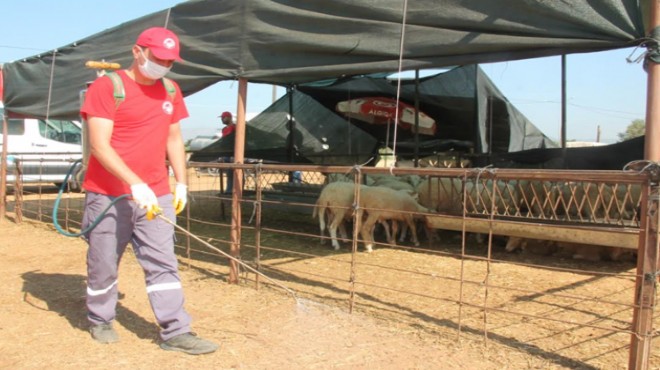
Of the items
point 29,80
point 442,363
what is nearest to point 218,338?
point 442,363

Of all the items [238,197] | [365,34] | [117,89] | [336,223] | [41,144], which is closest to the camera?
[117,89]

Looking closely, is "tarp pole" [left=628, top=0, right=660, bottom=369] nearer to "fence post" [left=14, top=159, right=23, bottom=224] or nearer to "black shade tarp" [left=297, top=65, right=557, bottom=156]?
"black shade tarp" [left=297, top=65, right=557, bottom=156]

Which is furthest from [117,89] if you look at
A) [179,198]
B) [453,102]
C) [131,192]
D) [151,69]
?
[453,102]

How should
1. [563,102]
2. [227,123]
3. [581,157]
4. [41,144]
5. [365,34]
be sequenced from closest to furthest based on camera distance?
[365,34] < [581,157] < [563,102] < [227,123] < [41,144]

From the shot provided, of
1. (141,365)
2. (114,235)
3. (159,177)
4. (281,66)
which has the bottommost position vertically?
(141,365)

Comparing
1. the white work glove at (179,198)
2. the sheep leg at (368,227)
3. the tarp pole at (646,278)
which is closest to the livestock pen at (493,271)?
the tarp pole at (646,278)

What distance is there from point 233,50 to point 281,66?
567 mm

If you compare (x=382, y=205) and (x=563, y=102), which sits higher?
(x=563, y=102)

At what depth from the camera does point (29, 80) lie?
844cm

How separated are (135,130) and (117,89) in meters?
0.27

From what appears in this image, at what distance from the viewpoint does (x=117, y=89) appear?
3289 mm

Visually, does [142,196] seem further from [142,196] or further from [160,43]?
[160,43]

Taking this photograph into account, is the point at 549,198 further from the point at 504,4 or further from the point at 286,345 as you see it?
the point at 286,345

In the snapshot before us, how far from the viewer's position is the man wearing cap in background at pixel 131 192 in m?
3.32
